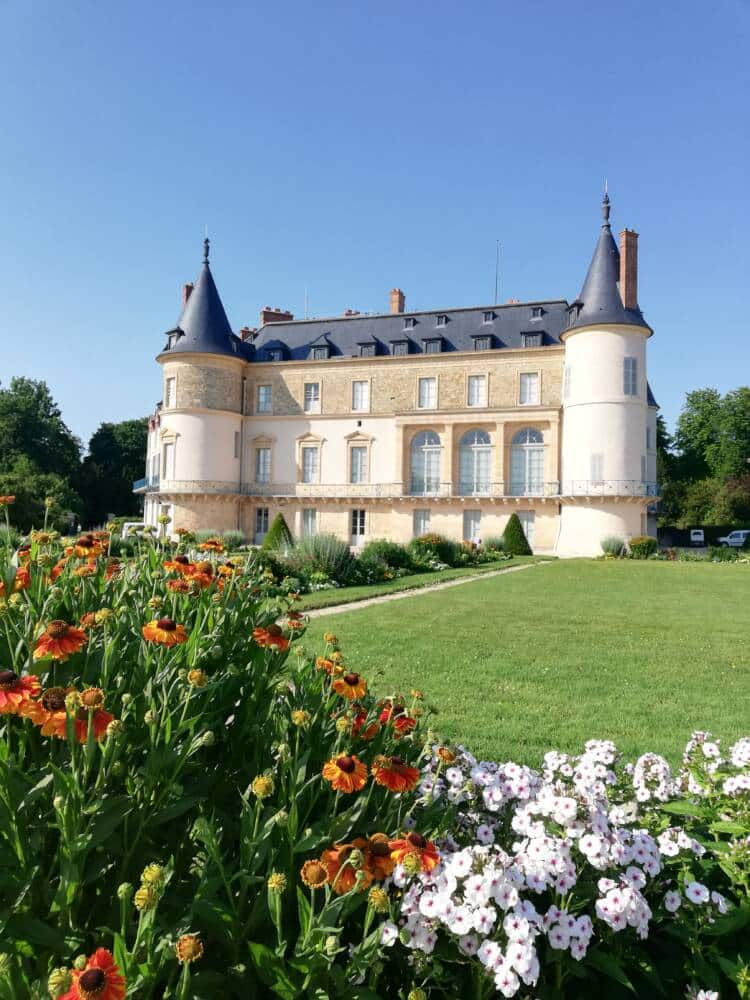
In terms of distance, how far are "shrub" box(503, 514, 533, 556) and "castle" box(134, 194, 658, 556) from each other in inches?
59.8

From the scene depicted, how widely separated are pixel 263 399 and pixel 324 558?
21920 millimetres

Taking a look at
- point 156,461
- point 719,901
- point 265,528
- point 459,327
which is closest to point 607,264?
point 459,327

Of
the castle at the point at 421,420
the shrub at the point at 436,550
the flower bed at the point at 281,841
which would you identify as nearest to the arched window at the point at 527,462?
the castle at the point at 421,420

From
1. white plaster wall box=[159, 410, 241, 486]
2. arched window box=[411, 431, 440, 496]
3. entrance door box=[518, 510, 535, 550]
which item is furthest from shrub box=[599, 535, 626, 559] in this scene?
white plaster wall box=[159, 410, 241, 486]

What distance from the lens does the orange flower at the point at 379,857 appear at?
1808mm

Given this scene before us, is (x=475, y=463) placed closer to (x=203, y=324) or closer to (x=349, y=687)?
(x=203, y=324)

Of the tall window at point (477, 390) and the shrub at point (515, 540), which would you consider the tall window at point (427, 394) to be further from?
the shrub at point (515, 540)

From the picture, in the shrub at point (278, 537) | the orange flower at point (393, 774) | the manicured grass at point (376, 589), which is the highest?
the orange flower at point (393, 774)

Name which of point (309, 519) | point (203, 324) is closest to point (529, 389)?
point (309, 519)

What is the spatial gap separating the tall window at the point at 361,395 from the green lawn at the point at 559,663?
2333 centimetres

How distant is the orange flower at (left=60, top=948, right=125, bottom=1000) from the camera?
1.24 meters

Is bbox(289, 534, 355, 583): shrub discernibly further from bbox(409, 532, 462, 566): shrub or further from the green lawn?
bbox(409, 532, 462, 566): shrub

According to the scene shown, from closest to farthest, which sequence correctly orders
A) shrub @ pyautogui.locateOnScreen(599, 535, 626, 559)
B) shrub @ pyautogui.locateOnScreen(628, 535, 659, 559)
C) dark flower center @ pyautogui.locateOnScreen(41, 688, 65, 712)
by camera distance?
1. dark flower center @ pyautogui.locateOnScreen(41, 688, 65, 712)
2. shrub @ pyautogui.locateOnScreen(628, 535, 659, 559)
3. shrub @ pyautogui.locateOnScreen(599, 535, 626, 559)

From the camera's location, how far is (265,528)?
37.9 metres
